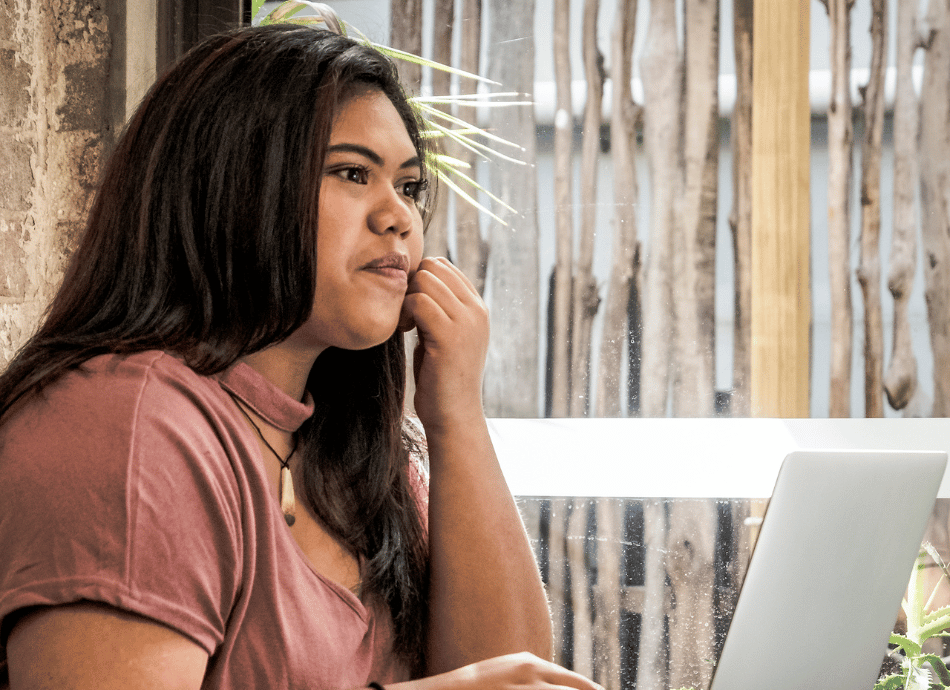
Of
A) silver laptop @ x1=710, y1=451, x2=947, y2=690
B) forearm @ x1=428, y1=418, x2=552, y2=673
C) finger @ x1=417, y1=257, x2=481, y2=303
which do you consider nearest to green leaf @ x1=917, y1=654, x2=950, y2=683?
silver laptop @ x1=710, y1=451, x2=947, y2=690

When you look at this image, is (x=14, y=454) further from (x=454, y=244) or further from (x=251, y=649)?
(x=454, y=244)

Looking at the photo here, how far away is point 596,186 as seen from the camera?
6.88 feet

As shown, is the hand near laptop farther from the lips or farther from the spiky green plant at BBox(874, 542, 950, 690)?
the spiky green plant at BBox(874, 542, 950, 690)

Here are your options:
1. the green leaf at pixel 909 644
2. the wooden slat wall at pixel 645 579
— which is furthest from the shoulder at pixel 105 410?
the green leaf at pixel 909 644

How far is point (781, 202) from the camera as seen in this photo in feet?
6.80

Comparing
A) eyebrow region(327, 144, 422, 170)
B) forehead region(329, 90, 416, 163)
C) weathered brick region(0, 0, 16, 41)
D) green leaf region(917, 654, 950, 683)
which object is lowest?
green leaf region(917, 654, 950, 683)

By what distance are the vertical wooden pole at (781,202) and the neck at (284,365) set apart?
4.86ft

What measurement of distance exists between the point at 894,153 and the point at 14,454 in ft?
6.94

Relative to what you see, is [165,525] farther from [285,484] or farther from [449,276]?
[449,276]

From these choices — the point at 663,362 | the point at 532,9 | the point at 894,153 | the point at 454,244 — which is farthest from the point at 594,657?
the point at 532,9

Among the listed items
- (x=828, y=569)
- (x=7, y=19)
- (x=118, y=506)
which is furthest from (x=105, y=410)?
(x=7, y=19)

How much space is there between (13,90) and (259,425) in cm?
95

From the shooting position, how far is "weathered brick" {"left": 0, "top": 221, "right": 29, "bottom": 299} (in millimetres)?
1366

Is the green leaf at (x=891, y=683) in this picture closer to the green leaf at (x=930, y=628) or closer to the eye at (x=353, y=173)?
the green leaf at (x=930, y=628)
